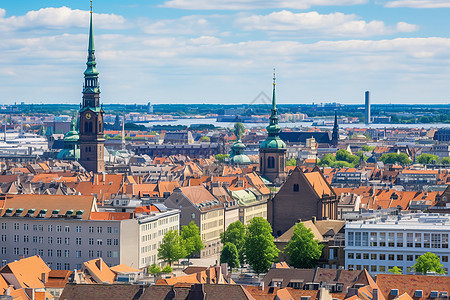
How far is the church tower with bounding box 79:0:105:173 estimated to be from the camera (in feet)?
599

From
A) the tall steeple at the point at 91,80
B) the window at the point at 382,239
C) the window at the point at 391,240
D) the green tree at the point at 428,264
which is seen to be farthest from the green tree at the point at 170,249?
the tall steeple at the point at 91,80

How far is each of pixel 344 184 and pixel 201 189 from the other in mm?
45808

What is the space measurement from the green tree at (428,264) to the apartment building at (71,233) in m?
22.7

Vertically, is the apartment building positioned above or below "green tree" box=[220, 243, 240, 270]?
above

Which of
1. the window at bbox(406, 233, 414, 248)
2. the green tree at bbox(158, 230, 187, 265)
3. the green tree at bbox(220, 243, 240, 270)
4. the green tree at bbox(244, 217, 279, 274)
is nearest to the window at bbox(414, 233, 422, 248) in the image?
the window at bbox(406, 233, 414, 248)

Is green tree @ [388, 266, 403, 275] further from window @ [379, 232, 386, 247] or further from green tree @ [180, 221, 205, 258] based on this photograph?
Answer: green tree @ [180, 221, 205, 258]

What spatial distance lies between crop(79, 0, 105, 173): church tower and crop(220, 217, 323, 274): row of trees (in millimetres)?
78358

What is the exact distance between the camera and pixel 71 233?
326 feet

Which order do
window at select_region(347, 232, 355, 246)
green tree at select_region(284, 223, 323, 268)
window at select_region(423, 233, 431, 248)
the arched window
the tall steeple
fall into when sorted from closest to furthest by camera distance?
window at select_region(423, 233, 431, 248) → window at select_region(347, 232, 355, 246) → green tree at select_region(284, 223, 323, 268) → the arched window → the tall steeple

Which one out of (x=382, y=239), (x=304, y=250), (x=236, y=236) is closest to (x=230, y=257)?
(x=236, y=236)

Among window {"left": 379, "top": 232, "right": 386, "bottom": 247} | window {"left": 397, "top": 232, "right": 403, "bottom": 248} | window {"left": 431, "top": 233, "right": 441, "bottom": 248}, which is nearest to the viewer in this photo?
window {"left": 431, "top": 233, "right": 441, "bottom": 248}

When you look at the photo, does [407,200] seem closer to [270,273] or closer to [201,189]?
[201,189]

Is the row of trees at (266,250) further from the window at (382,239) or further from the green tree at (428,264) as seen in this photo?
the green tree at (428,264)

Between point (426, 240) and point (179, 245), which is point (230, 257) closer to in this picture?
point (179, 245)
